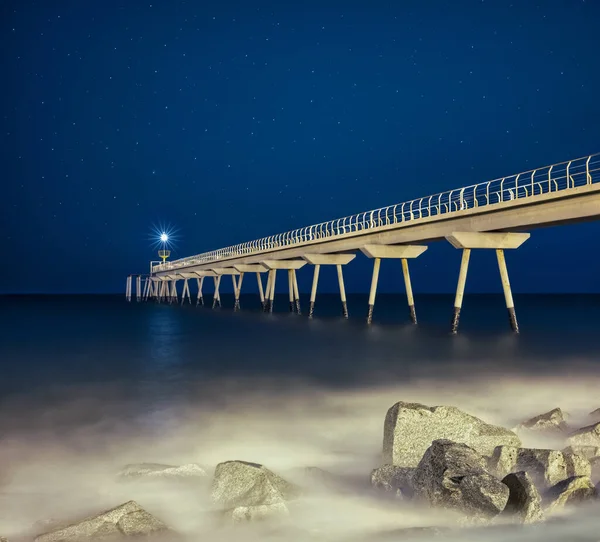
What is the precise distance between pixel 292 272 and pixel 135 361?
31.1 metres

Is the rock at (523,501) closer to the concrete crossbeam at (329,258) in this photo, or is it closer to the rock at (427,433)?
the rock at (427,433)

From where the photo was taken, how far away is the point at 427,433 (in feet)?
28.3

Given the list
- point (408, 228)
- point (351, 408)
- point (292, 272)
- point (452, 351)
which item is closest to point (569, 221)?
point (452, 351)

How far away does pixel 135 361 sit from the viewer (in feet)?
86.2

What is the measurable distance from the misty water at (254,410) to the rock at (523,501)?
6.7 inches

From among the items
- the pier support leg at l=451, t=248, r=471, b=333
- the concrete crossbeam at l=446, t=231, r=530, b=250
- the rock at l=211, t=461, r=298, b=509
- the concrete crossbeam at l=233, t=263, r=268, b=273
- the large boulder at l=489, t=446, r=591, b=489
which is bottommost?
the rock at l=211, t=461, r=298, b=509

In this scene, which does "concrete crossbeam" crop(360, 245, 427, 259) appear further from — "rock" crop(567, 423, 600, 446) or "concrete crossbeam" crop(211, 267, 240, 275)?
"concrete crossbeam" crop(211, 267, 240, 275)

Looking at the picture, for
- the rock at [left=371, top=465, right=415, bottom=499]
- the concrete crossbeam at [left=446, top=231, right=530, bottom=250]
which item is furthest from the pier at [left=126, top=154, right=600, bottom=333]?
the rock at [left=371, top=465, right=415, bottom=499]

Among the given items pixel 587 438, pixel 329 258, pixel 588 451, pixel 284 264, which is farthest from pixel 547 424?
pixel 284 264

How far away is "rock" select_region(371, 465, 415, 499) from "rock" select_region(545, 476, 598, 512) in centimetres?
151

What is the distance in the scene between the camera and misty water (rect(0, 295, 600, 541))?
7383mm

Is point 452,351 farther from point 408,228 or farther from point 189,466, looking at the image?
point 189,466

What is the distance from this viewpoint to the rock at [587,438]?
9.59 metres

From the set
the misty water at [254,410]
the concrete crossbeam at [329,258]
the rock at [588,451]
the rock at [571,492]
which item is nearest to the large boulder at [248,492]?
the misty water at [254,410]
